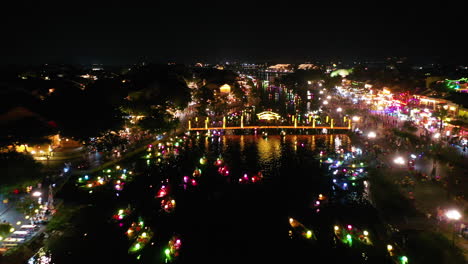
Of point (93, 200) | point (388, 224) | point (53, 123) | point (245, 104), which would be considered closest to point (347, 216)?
point (388, 224)

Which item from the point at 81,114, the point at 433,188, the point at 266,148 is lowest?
the point at 433,188

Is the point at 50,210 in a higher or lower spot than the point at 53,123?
lower

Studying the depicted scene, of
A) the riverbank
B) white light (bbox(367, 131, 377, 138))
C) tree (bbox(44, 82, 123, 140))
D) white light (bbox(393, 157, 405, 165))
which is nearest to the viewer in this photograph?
the riverbank

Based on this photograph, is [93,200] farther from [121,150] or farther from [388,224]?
[388,224]

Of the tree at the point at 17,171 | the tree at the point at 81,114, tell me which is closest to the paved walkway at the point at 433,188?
the tree at the point at 81,114

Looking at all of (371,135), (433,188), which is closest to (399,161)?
(433,188)

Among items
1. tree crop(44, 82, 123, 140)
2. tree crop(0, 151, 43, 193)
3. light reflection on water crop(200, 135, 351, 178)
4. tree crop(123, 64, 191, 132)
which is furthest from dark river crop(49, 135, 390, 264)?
tree crop(123, 64, 191, 132)

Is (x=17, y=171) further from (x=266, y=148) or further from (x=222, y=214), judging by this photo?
(x=266, y=148)

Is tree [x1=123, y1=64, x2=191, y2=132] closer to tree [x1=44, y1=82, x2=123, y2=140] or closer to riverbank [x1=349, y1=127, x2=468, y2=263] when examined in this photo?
tree [x1=44, y1=82, x2=123, y2=140]
